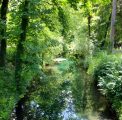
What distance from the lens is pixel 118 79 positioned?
52.2 feet

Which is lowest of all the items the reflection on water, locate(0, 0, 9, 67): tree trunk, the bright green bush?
the reflection on water

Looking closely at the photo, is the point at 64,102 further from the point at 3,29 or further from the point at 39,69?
the point at 3,29

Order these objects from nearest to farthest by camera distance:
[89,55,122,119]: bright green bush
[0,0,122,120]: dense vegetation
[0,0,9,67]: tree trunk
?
1. [0,0,9,67]: tree trunk
2. [0,0,122,120]: dense vegetation
3. [89,55,122,119]: bright green bush

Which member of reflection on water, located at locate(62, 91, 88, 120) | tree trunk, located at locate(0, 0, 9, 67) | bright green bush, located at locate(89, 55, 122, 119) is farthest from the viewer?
reflection on water, located at locate(62, 91, 88, 120)

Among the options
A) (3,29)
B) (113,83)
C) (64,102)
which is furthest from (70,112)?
(3,29)

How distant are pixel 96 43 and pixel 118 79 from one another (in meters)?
15.1

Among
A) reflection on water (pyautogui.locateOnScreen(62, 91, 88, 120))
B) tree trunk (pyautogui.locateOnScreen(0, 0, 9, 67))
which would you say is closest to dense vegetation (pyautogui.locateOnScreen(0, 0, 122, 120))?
tree trunk (pyautogui.locateOnScreen(0, 0, 9, 67))

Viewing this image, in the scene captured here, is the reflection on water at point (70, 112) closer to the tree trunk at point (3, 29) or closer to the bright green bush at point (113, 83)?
the bright green bush at point (113, 83)

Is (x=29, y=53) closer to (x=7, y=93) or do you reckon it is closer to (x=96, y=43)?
(x=7, y=93)

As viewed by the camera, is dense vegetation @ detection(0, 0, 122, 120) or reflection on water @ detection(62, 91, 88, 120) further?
reflection on water @ detection(62, 91, 88, 120)

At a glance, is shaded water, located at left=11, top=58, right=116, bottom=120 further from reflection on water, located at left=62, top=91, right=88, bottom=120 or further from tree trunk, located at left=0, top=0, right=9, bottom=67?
tree trunk, located at left=0, top=0, right=9, bottom=67

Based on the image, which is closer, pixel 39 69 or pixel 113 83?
pixel 39 69

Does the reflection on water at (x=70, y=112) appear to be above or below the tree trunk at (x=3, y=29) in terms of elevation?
below

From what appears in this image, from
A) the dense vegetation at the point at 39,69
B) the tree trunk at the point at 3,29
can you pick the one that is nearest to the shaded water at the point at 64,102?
the dense vegetation at the point at 39,69
